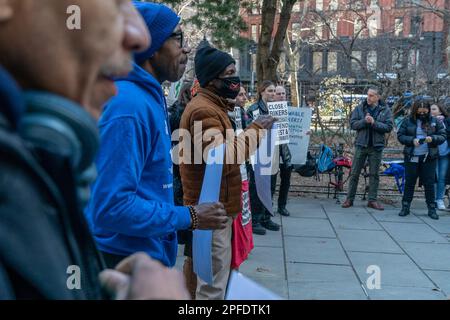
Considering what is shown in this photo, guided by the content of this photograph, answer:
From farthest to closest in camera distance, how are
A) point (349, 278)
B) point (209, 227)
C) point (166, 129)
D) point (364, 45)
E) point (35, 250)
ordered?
point (364, 45) < point (349, 278) < point (209, 227) < point (166, 129) < point (35, 250)

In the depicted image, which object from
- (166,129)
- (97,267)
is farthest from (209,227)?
(97,267)

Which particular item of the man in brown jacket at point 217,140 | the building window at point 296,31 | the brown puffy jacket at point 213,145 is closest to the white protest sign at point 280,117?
the man in brown jacket at point 217,140

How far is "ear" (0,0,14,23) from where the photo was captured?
75 centimetres

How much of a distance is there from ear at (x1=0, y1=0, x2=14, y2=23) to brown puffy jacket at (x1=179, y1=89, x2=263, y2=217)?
2.39 metres

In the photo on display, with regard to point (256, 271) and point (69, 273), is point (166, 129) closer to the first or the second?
point (69, 273)

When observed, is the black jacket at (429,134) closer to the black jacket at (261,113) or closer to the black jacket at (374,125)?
the black jacket at (374,125)

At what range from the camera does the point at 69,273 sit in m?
0.89

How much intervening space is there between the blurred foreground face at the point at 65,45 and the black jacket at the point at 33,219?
67 millimetres

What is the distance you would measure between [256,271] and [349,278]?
0.97 meters

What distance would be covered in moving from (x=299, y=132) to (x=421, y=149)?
1941 mm

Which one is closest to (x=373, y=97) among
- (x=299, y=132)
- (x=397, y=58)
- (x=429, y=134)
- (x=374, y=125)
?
(x=374, y=125)

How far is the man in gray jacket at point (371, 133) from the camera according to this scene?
8.51m

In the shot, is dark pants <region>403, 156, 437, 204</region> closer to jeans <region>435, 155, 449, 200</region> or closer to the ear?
jeans <region>435, 155, 449, 200</region>

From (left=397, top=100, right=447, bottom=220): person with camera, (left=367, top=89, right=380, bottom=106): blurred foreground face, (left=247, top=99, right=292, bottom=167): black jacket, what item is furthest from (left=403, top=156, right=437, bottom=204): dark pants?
(left=247, top=99, right=292, bottom=167): black jacket
